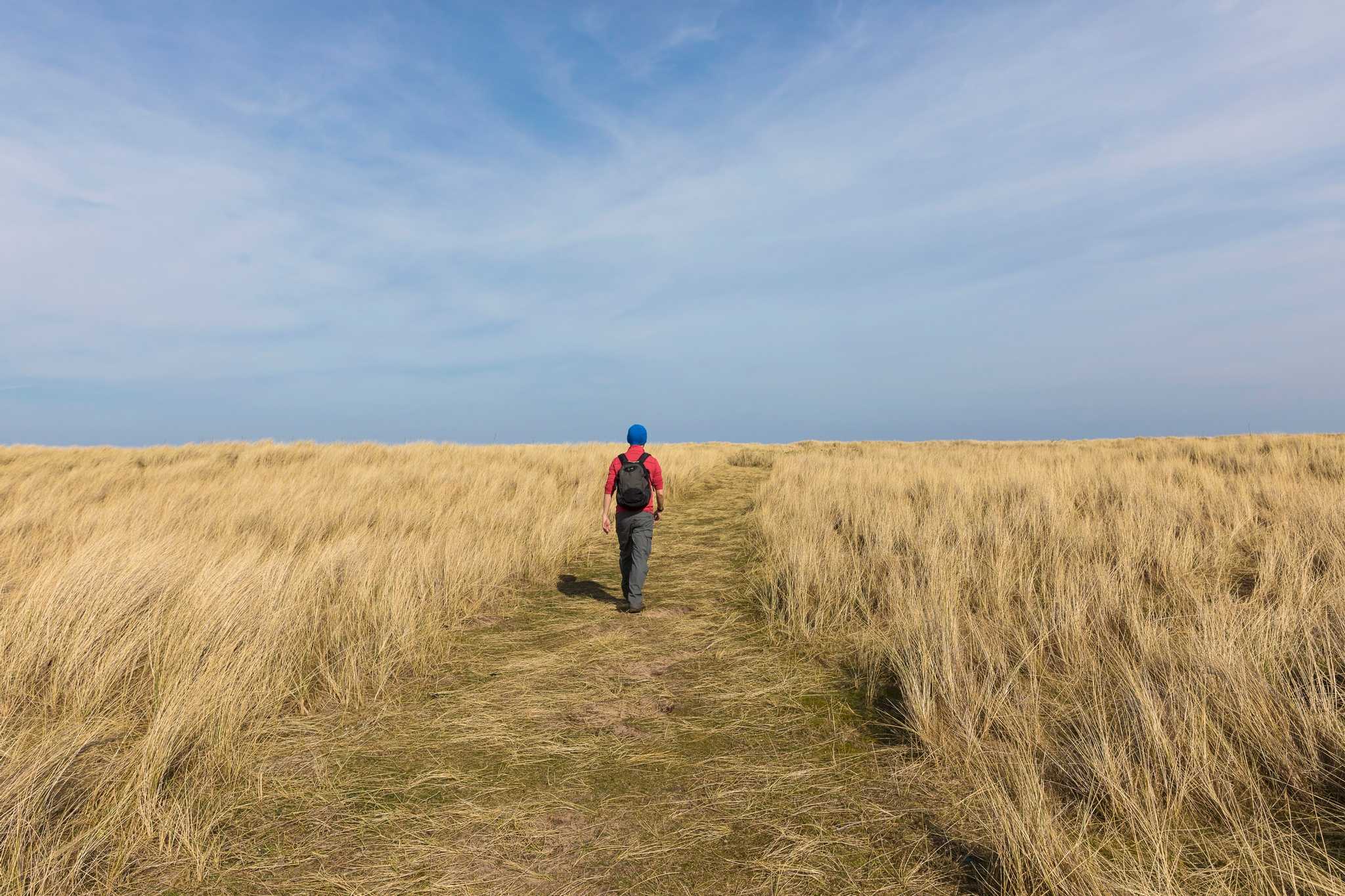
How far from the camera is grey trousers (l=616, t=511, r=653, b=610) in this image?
665 cm

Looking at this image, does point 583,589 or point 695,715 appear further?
point 583,589

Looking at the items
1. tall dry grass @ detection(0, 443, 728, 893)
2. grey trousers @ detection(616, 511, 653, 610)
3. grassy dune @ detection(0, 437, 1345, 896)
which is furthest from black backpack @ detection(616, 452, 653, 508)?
tall dry grass @ detection(0, 443, 728, 893)

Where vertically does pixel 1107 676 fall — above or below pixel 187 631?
below

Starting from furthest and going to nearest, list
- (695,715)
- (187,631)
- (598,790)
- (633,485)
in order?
(633,485) < (187,631) < (695,715) < (598,790)

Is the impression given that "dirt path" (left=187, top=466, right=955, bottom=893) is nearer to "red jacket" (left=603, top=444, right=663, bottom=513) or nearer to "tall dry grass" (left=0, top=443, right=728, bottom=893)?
"tall dry grass" (left=0, top=443, right=728, bottom=893)

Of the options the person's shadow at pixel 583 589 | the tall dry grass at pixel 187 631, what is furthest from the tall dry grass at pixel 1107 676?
the tall dry grass at pixel 187 631

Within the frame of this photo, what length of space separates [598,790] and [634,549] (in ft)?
11.5

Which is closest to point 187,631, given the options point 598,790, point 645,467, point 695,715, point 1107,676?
point 598,790

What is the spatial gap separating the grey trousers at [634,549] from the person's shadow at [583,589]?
47cm

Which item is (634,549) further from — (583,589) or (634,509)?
(583,589)

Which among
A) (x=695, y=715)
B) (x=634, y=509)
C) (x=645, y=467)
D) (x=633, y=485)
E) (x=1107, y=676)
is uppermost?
(x=645, y=467)

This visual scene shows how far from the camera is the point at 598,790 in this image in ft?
10.8

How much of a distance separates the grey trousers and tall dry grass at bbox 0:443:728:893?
60.8 inches

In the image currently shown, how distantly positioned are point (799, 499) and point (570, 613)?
225 inches
